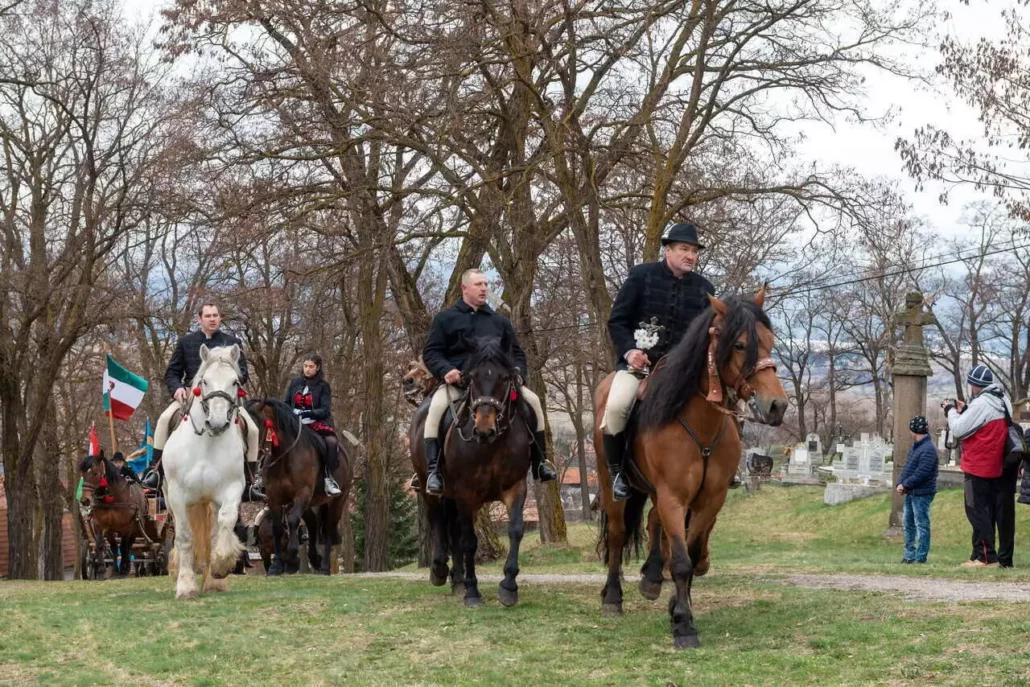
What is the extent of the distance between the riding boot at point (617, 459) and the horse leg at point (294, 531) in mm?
8037

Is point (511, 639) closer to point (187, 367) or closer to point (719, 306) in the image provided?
point (719, 306)

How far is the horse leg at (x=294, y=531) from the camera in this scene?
16859 mm

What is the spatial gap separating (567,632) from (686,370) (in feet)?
6.72

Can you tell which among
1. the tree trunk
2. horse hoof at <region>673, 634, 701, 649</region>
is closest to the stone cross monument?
the tree trunk

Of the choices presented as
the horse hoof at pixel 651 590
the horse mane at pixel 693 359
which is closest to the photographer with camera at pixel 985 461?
the horse hoof at pixel 651 590

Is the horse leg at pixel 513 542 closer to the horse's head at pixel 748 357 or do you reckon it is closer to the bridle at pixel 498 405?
the bridle at pixel 498 405

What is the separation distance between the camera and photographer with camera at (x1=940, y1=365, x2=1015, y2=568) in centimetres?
1406

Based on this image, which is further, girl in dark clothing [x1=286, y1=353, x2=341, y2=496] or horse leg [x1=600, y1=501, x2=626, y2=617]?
girl in dark clothing [x1=286, y1=353, x2=341, y2=496]

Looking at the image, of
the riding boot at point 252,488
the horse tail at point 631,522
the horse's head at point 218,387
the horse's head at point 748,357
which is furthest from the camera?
the riding boot at point 252,488

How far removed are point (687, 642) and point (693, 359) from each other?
1.90 meters

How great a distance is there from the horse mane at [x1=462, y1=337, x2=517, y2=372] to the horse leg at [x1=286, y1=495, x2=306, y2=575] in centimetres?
666

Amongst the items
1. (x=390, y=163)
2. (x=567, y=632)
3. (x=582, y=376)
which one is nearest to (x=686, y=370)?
(x=567, y=632)

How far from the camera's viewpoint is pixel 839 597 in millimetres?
9875

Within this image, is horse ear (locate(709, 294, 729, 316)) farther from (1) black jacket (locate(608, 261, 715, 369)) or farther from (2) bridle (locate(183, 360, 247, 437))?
(2) bridle (locate(183, 360, 247, 437))
